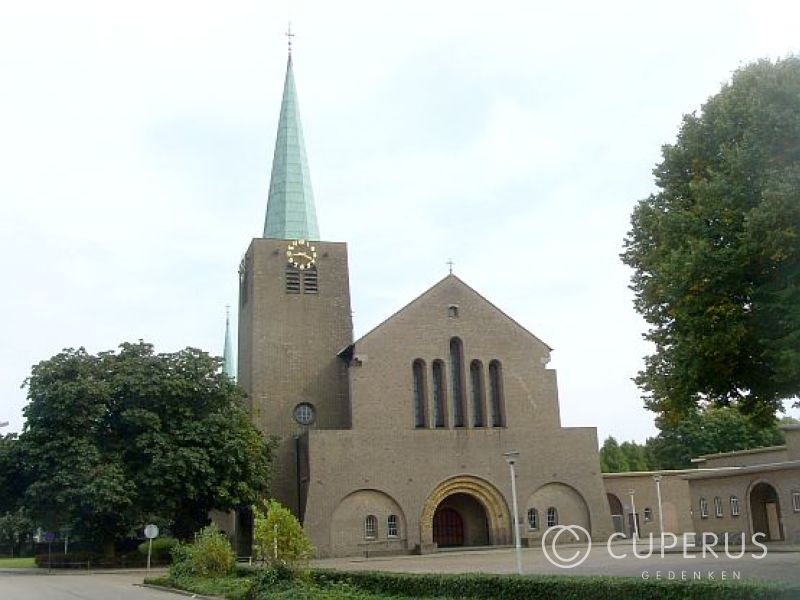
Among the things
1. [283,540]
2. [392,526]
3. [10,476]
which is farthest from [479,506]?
[283,540]

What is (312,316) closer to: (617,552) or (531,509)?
(531,509)

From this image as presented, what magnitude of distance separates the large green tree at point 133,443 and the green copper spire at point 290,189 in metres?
11.0

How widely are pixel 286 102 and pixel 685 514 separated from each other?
34219 millimetres

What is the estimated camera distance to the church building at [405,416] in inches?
1608

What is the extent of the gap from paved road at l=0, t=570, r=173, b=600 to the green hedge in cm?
662

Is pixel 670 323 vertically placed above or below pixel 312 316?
below

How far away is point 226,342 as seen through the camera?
7694cm

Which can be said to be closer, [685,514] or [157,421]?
[157,421]

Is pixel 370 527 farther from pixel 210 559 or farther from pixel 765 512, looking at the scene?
pixel 765 512

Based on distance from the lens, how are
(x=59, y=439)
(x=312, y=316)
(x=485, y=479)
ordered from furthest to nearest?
(x=312, y=316)
(x=485, y=479)
(x=59, y=439)

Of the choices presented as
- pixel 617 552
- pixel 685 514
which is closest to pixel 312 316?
pixel 617 552

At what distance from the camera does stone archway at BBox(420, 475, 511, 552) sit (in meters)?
41.3

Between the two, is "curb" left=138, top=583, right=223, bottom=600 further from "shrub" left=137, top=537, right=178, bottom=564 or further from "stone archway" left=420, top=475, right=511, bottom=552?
"stone archway" left=420, top=475, right=511, bottom=552

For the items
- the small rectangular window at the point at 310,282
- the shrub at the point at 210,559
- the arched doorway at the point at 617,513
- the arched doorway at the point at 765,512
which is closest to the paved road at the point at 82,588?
the shrub at the point at 210,559
